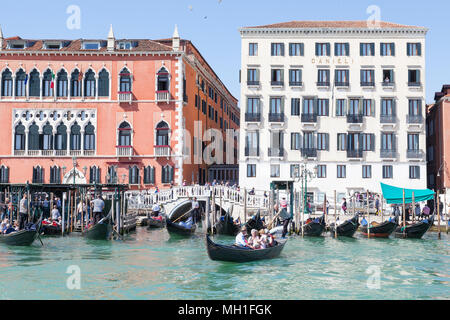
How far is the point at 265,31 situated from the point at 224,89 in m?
14.2

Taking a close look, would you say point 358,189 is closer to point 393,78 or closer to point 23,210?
point 393,78

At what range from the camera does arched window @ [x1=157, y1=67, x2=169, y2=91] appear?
104 ft

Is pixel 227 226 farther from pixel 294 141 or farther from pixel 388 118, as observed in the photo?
pixel 388 118

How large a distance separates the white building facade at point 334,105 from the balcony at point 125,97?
6.05m

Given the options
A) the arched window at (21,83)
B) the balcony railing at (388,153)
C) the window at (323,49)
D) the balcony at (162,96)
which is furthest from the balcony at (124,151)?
the balcony railing at (388,153)

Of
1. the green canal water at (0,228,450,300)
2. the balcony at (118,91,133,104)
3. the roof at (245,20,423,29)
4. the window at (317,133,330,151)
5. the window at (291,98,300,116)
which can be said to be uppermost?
the roof at (245,20,423,29)

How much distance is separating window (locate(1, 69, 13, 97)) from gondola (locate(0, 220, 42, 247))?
15.0 m

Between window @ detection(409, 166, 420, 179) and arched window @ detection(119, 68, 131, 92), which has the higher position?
arched window @ detection(119, 68, 131, 92)

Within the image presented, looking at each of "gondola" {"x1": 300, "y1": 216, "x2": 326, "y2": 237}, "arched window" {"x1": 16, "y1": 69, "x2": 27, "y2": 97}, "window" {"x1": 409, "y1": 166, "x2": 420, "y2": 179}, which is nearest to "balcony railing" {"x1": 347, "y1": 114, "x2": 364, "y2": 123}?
"window" {"x1": 409, "y1": 166, "x2": 420, "y2": 179}

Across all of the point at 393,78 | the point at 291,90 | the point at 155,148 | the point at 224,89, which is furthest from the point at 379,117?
the point at 224,89

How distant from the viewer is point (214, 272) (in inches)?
571

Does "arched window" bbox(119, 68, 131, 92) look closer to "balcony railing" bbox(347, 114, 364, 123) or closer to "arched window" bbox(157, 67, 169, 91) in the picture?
"arched window" bbox(157, 67, 169, 91)

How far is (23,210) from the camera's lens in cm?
2122

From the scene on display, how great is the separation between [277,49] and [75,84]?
11.0 metres
